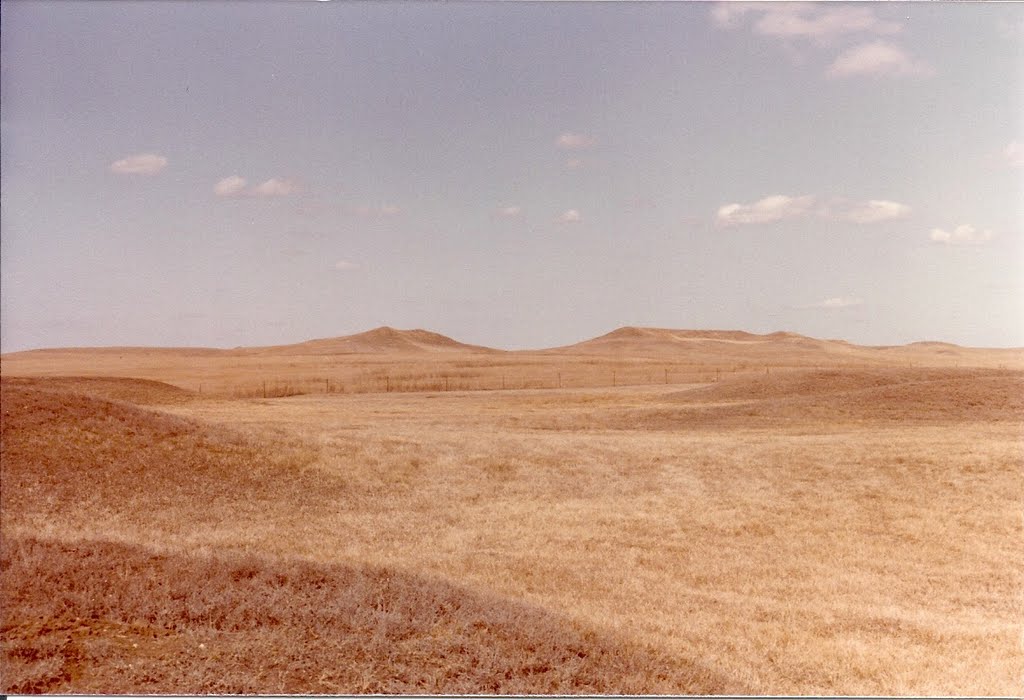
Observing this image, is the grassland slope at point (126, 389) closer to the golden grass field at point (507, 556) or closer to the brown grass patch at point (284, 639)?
the golden grass field at point (507, 556)

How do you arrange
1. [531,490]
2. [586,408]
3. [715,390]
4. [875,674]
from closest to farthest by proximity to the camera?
[875,674] < [531,490] < [586,408] < [715,390]

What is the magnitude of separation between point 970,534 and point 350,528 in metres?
12.5

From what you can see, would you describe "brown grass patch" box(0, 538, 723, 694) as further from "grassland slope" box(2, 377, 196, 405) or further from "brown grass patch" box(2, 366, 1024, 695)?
"grassland slope" box(2, 377, 196, 405)

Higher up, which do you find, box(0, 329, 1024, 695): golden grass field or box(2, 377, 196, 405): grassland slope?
box(2, 377, 196, 405): grassland slope

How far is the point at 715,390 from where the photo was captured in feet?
146

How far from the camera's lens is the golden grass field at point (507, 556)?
864 centimetres

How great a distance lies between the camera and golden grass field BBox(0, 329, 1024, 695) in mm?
8641

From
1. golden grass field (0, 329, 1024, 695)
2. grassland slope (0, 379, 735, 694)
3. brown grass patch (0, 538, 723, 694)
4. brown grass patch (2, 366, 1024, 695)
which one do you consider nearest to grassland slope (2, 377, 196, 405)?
golden grass field (0, 329, 1024, 695)

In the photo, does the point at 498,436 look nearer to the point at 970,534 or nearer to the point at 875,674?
the point at 970,534

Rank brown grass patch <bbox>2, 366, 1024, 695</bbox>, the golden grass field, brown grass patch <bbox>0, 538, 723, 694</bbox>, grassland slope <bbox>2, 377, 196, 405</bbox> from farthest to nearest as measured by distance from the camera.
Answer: grassland slope <bbox>2, 377, 196, 405</bbox>
brown grass patch <bbox>2, 366, 1024, 695</bbox>
the golden grass field
brown grass patch <bbox>0, 538, 723, 694</bbox>

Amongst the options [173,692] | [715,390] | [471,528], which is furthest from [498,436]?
[715,390]

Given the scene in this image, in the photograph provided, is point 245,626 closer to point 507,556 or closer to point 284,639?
point 284,639

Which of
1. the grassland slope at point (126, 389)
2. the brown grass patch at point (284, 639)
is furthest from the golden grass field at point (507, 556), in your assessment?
the grassland slope at point (126, 389)

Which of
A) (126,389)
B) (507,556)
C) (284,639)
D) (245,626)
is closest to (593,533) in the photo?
(507,556)
